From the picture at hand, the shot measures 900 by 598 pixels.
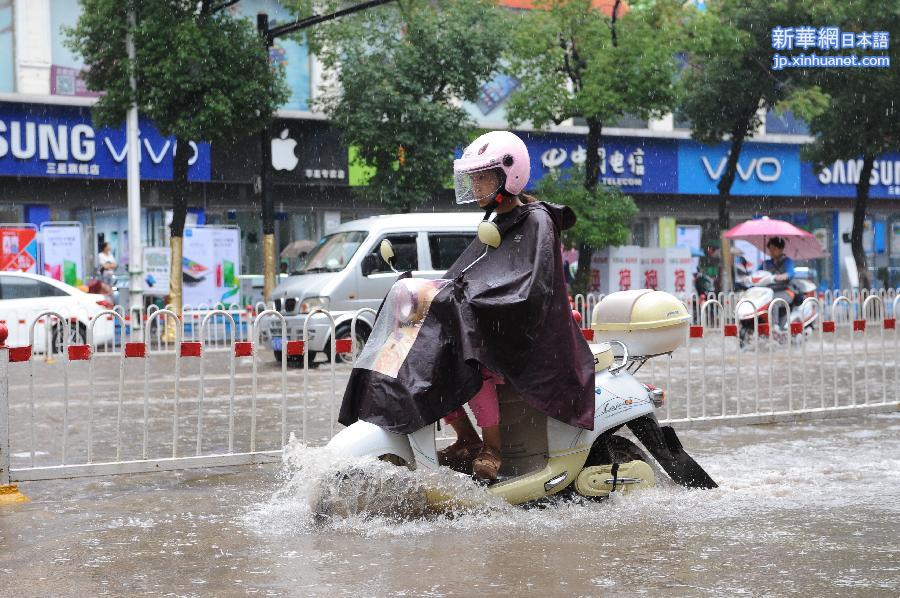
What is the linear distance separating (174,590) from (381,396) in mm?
1325

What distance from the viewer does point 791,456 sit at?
8469 millimetres

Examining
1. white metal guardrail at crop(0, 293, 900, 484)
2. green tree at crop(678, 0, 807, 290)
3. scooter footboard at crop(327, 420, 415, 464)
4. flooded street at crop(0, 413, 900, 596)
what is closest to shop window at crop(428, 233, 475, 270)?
white metal guardrail at crop(0, 293, 900, 484)

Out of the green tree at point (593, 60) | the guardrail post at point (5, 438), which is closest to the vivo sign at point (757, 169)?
the green tree at point (593, 60)

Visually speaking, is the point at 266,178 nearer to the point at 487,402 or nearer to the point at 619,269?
the point at 619,269

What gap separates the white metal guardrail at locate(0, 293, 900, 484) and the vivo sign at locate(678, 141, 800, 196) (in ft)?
52.7

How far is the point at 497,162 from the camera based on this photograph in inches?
241

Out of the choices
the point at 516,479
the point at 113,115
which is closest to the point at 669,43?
the point at 113,115

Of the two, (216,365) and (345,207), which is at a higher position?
(345,207)

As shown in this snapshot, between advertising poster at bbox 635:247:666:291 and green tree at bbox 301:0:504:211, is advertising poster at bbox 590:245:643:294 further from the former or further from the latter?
green tree at bbox 301:0:504:211

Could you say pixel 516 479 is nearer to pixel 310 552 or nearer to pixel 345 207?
pixel 310 552

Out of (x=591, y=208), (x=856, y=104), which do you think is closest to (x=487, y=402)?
(x=591, y=208)

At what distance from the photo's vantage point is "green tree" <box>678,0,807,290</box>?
86.4ft

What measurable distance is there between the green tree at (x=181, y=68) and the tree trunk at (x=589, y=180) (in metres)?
6.95

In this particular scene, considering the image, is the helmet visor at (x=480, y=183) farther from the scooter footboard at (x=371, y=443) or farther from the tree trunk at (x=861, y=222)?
the tree trunk at (x=861, y=222)
